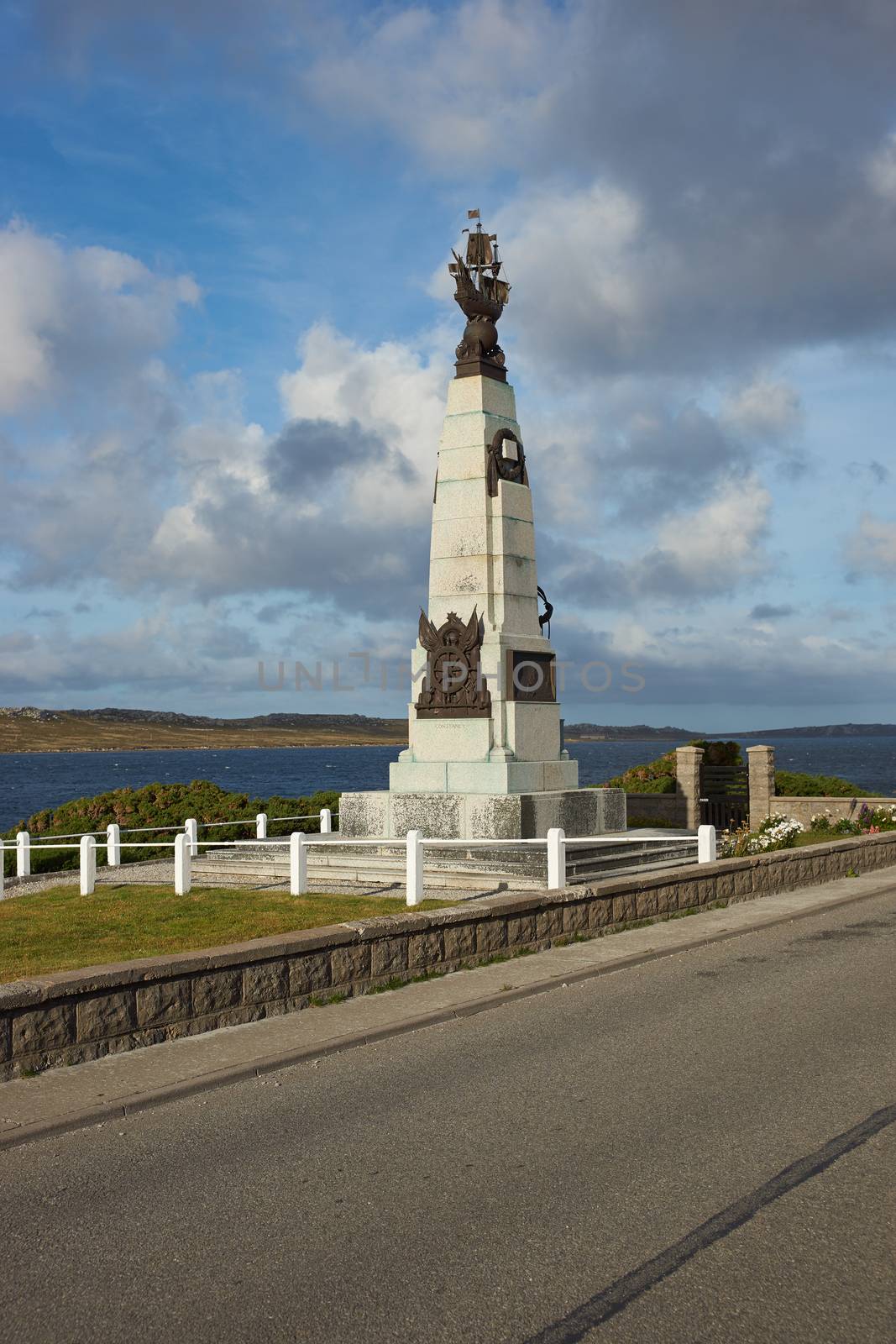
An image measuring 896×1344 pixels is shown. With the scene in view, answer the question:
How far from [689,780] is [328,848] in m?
14.8

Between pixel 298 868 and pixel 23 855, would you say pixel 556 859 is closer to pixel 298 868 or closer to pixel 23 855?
pixel 298 868

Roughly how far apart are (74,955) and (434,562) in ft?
34.1

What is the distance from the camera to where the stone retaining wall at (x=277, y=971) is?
757 centimetres

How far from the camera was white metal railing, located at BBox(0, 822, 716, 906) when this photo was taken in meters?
13.1

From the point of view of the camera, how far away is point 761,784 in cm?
3002

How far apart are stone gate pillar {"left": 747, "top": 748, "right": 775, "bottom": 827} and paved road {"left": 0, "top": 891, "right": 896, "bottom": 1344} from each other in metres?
21.8

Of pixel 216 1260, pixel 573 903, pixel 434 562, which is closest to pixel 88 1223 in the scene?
pixel 216 1260

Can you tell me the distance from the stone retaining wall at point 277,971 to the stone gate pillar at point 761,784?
1609cm

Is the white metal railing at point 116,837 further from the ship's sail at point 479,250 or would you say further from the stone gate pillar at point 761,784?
the stone gate pillar at point 761,784

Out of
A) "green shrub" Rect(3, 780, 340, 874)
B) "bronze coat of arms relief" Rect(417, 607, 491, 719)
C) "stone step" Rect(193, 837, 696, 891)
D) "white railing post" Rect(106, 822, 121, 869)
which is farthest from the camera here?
"green shrub" Rect(3, 780, 340, 874)

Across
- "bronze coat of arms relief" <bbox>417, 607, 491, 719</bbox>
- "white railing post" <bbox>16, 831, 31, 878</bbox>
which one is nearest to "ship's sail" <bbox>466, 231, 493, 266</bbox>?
"bronze coat of arms relief" <bbox>417, 607, 491, 719</bbox>

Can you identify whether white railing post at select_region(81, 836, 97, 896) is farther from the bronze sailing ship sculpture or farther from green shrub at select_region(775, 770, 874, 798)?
green shrub at select_region(775, 770, 874, 798)

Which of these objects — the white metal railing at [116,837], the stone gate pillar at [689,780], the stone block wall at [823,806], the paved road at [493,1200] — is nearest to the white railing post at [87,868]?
the white metal railing at [116,837]

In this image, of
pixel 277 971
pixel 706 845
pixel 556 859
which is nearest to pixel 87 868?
pixel 556 859
